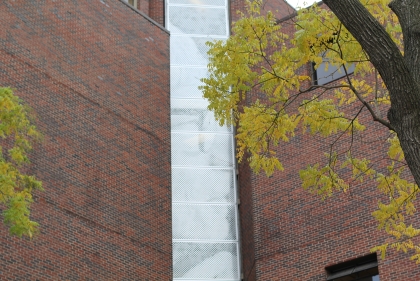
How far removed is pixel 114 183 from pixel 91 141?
1.35 m

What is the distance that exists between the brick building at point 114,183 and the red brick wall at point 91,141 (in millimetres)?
36

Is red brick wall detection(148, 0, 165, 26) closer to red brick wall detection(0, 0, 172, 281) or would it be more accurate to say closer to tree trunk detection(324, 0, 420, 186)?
red brick wall detection(0, 0, 172, 281)

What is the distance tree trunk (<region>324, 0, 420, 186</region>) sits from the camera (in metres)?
9.82

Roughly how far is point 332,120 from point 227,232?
482 inches

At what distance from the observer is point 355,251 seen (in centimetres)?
2131

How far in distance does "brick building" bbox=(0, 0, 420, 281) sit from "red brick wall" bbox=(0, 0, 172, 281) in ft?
0.12

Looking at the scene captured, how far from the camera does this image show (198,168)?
84.9ft

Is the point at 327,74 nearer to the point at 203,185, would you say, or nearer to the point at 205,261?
the point at 203,185

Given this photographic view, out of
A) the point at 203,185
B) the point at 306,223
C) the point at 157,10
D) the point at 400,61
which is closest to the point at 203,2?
the point at 157,10

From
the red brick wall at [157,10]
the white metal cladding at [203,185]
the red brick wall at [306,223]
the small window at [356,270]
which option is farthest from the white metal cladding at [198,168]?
the small window at [356,270]

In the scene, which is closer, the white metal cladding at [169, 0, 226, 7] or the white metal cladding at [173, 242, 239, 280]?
the white metal cladding at [173, 242, 239, 280]

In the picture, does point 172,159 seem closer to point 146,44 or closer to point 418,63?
point 146,44

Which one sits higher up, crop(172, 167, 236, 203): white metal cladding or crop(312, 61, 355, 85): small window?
crop(312, 61, 355, 85): small window

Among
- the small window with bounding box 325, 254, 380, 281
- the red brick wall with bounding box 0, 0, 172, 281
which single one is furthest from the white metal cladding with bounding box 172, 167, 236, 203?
the small window with bounding box 325, 254, 380, 281
